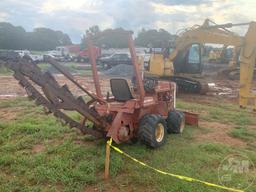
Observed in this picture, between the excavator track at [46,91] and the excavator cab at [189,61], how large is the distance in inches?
437

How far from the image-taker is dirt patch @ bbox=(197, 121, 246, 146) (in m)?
8.45

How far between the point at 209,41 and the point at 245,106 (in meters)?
5.60

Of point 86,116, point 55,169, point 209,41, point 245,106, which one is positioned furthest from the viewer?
point 209,41

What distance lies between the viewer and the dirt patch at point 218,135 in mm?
8445

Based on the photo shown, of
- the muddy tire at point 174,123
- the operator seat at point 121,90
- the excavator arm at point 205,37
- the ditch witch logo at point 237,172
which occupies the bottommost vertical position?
the ditch witch logo at point 237,172

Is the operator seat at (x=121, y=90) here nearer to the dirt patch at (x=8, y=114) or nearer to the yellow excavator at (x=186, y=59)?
the dirt patch at (x=8, y=114)

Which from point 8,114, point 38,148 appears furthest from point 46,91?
point 8,114


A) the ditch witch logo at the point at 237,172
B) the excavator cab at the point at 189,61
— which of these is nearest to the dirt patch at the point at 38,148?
the ditch witch logo at the point at 237,172

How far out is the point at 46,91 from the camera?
5.85m

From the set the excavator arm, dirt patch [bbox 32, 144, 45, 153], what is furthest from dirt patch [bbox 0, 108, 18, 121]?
the excavator arm

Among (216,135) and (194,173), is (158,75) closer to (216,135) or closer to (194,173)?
(216,135)

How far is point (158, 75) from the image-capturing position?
17.1 meters

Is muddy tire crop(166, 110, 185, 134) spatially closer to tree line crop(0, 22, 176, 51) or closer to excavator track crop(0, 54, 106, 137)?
excavator track crop(0, 54, 106, 137)

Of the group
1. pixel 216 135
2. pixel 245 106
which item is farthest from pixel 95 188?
pixel 245 106
